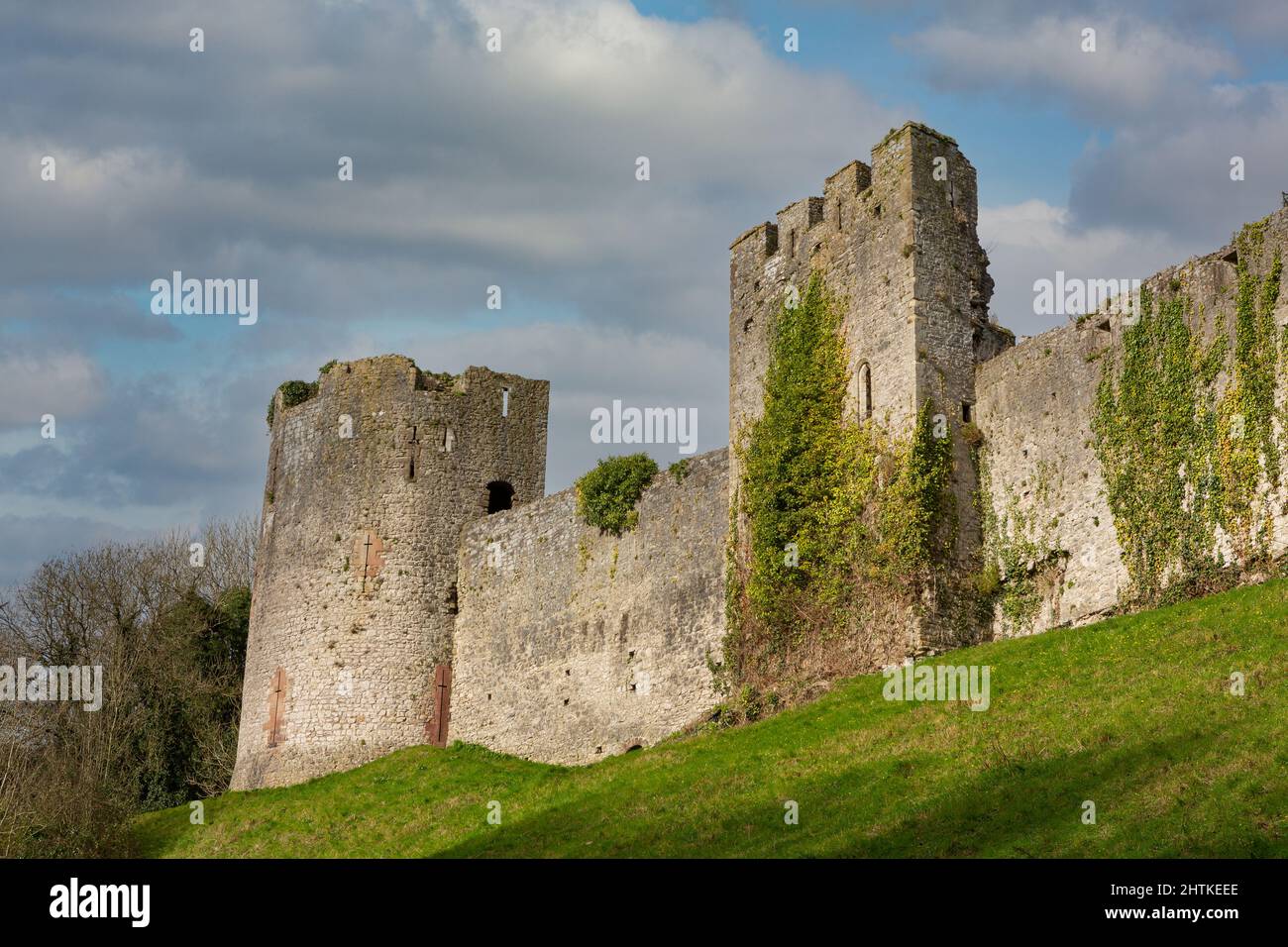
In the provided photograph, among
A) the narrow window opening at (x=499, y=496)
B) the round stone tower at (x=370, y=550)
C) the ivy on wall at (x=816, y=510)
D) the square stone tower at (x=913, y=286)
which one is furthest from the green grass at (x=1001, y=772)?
the narrow window opening at (x=499, y=496)

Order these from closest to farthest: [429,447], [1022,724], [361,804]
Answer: [1022,724], [361,804], [429,447]

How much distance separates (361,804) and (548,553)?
6002mm

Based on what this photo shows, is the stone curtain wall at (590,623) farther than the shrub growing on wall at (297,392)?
No

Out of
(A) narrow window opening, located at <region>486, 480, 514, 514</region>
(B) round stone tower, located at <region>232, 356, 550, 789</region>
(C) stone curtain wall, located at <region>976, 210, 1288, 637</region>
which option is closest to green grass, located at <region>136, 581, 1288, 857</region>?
(C) stone curtain wall, located at <region>976, 210, 1288, 637</region>

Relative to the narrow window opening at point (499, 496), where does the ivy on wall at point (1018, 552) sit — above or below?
below

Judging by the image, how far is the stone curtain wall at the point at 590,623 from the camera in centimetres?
2748

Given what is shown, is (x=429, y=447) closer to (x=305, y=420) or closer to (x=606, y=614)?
(x=305, y=420)

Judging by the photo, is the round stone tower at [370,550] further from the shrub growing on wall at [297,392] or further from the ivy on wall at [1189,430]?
the ivy on wall at [1189,430]

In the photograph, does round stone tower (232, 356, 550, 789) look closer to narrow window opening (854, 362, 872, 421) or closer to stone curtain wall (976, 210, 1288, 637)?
narrow window opening (854, 362, 872, 421)

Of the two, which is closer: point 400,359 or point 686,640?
point 686,640

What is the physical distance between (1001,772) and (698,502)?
12.2 meters

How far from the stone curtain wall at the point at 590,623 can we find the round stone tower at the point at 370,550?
0.88 m

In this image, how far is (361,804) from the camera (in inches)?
1142
